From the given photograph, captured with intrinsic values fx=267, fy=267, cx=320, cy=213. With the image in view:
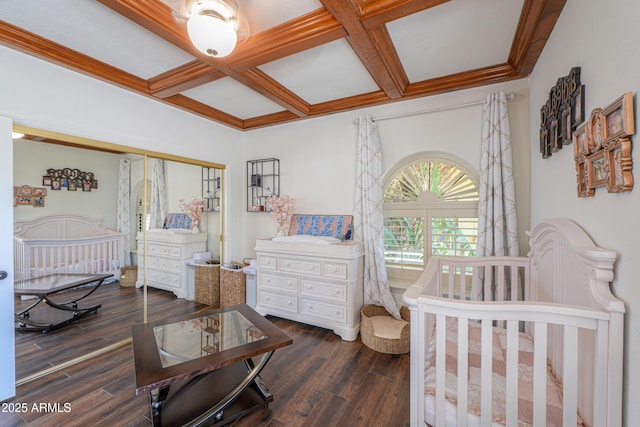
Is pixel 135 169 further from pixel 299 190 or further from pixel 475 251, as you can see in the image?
pixel 475 251

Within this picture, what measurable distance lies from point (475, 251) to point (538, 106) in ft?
4.23

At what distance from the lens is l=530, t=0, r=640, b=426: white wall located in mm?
868

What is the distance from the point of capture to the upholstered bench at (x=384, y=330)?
7.91ft

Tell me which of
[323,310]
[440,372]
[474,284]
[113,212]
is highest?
[113,212]

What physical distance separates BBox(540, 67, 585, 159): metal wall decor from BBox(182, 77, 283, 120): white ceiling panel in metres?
2.47

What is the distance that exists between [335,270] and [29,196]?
8.47ft

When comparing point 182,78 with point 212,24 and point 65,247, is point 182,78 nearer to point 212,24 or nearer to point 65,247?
point 212,24

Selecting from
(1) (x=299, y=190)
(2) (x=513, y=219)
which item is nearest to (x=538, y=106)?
(2) (x=513, y=219)

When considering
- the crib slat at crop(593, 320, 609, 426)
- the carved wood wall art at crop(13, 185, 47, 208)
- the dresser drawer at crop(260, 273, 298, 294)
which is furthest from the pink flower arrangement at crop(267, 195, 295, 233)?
the crib slat at crop(593, 320, 609, 426)

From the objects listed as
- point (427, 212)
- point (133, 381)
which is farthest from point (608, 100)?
point (133, 381)

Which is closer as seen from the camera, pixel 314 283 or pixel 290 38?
pixel 290 38

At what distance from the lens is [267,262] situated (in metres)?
3.13

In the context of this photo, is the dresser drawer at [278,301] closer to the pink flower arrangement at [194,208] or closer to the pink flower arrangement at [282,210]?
the pink flower arrangement at [282,210]

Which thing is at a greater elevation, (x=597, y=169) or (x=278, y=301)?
(x=597, y=169)
